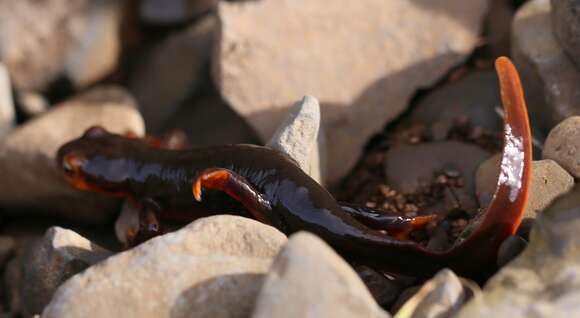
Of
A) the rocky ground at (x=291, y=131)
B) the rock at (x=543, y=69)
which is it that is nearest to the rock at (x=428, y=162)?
the rocky ground at (x=291, y=131)

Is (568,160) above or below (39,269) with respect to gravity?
above

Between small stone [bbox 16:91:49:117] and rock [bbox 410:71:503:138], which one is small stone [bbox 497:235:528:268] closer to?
rock [bbox 410:71:503:138]

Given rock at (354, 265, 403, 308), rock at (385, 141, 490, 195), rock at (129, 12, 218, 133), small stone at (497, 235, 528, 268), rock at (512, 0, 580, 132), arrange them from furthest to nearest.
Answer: rock at (129, 12, 218, 133), rock at (385, 141, 490, 195), rock at (512, 0, 580, 132), rock at (354, 265, 403, 308), small stone at (497, 235, 528, 268)

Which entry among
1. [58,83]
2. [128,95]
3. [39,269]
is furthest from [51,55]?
[39,269]

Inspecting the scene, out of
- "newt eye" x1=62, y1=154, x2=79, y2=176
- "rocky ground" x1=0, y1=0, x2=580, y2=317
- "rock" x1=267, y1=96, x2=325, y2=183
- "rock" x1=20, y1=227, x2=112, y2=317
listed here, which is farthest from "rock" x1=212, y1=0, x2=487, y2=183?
"rock" x1=20, y1=227, x2=112, y2=317

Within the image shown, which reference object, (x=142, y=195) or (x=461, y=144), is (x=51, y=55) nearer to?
(x=142, y=195)

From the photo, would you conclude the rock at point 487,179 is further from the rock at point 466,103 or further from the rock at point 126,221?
the rock at point 126,221
